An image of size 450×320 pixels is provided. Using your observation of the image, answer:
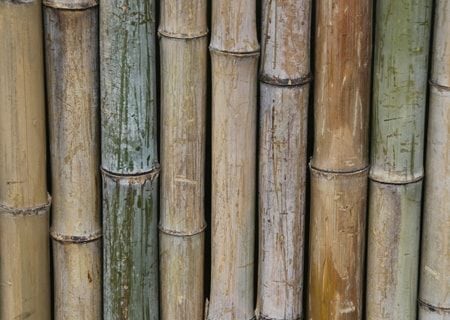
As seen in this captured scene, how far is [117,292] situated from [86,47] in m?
0.43

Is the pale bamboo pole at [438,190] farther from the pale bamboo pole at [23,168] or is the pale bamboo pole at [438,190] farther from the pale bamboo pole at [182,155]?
the pale bamboo pole at [23,168]

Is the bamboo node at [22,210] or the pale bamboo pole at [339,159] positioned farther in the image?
the bamboo node at [22,210]

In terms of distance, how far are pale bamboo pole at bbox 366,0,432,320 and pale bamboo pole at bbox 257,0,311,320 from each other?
121 millimetres

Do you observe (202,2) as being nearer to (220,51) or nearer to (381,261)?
(220,51)

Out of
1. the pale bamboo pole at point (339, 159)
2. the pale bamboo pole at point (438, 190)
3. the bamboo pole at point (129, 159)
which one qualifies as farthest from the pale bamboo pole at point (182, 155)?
the pale bamboo pole at point (438, 190)

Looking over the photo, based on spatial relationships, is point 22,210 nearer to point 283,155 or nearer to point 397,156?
point 283,155

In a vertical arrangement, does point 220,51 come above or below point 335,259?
above

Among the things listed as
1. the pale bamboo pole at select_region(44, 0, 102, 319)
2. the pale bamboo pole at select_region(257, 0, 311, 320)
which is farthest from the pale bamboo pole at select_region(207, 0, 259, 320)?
the pale bamboo pole at select_region(44, 0, 102, 319)

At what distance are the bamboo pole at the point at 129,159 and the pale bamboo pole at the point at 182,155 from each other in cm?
2

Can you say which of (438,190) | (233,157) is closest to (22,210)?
(233,157)

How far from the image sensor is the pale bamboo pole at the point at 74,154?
2.07 m

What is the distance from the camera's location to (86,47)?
2.08m

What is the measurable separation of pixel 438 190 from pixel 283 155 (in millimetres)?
275

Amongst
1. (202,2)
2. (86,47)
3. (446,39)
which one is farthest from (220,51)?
(446,39)
